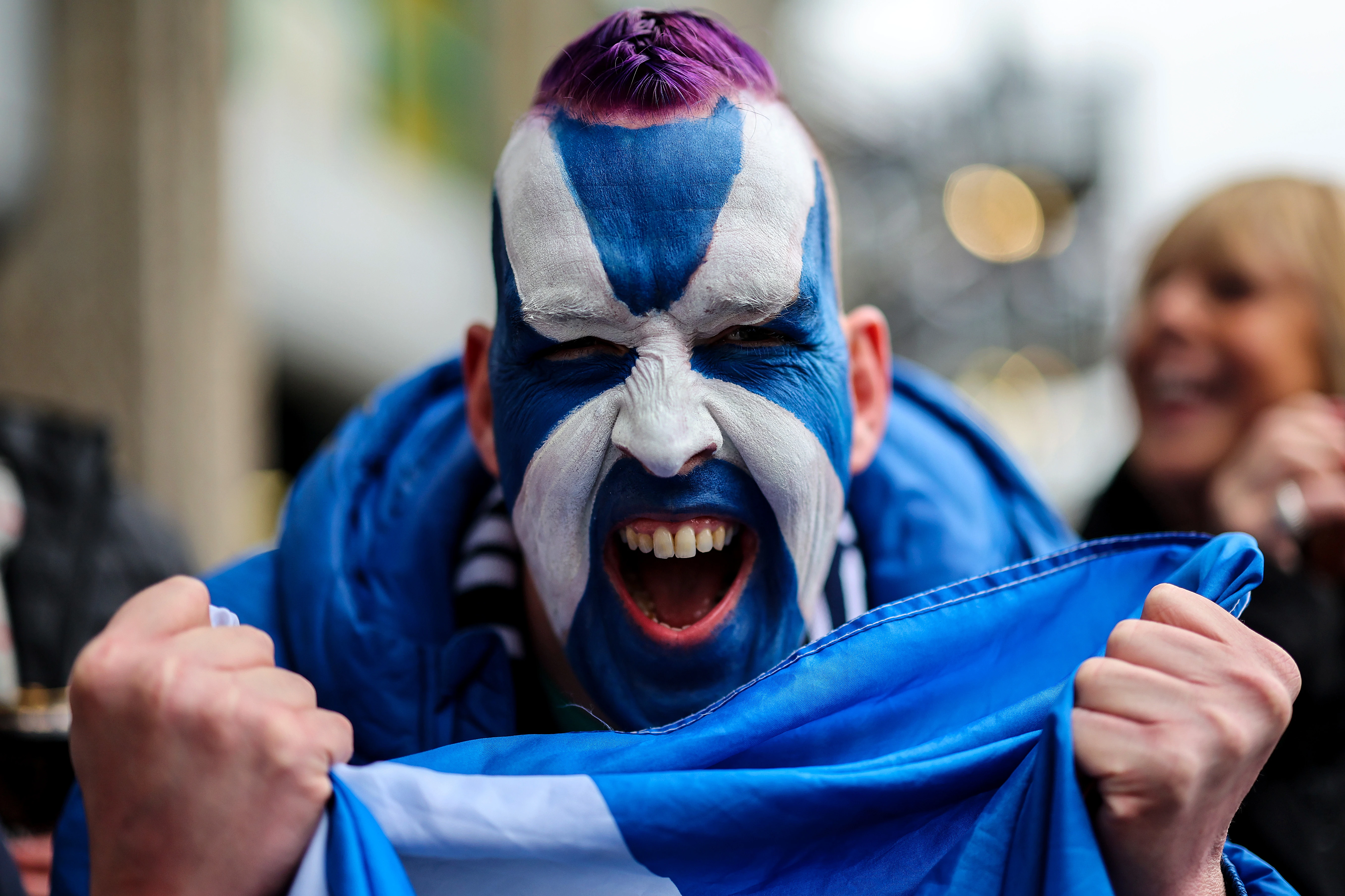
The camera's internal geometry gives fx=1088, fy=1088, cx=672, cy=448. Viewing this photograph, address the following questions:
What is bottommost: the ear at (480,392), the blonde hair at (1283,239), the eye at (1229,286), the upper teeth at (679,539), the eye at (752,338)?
the upper teeth at (679,539)

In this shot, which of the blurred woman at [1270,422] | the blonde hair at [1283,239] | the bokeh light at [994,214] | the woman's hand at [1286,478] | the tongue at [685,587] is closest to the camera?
the tongue at [685,587]

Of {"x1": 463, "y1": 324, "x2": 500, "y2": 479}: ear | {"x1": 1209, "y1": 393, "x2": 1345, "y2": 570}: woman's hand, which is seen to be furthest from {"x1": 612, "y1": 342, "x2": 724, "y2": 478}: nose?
{"x1": 1209, "y1": 393, "x2": 1345, "y2": 570}: woman's hand

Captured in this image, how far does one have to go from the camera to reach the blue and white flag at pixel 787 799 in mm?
1088

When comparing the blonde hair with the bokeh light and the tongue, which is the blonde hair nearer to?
the tongue

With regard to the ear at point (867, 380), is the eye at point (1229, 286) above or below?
above

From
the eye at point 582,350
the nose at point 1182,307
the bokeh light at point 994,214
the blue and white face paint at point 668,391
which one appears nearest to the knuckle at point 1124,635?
the blue and white face paint at point 668,391

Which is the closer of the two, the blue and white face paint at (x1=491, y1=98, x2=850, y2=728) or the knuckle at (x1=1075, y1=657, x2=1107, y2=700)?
the knuckle at (x1=1075, y1=657, x2=1107, y2=700)

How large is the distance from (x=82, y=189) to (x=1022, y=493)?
3230 mm

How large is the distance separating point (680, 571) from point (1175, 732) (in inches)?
24.0

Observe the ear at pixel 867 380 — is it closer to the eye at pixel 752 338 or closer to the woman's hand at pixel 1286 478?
the eye at pixel 752 338

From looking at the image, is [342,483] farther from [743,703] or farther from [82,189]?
[82,189]

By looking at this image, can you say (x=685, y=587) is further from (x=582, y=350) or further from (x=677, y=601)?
(x=582, y=350)

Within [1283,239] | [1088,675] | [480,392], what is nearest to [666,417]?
[480,392]

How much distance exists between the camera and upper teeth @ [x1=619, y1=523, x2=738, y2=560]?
1.29 m
